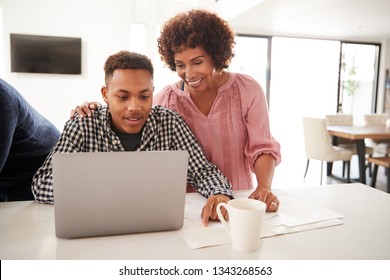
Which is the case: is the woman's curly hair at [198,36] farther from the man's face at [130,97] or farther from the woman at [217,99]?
the man's face at [130,97]

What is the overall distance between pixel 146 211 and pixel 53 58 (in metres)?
4.66

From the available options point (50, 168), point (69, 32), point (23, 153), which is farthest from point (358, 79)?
point (50, 168)

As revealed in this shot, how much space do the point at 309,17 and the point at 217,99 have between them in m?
4.86

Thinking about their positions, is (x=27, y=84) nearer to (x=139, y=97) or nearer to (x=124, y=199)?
(x=139, y=97)

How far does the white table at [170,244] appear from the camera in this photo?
2.39 ft

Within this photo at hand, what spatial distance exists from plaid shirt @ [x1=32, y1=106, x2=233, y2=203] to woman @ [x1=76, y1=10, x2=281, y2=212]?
14 centimetres

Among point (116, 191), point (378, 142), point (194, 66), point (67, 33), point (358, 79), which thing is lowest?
point (378, 142)

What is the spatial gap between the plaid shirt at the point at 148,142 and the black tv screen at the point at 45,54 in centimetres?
408

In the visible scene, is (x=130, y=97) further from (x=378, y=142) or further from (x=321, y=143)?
(x=378, y=142)

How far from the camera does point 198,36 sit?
1.28 meters

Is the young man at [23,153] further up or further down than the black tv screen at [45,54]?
further down

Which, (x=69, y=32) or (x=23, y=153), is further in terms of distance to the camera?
(x=69, y=32)

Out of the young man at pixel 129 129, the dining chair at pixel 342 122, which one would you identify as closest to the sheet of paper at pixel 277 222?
the young man at pixel 129 129

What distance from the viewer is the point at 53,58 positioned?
489 centimetres
